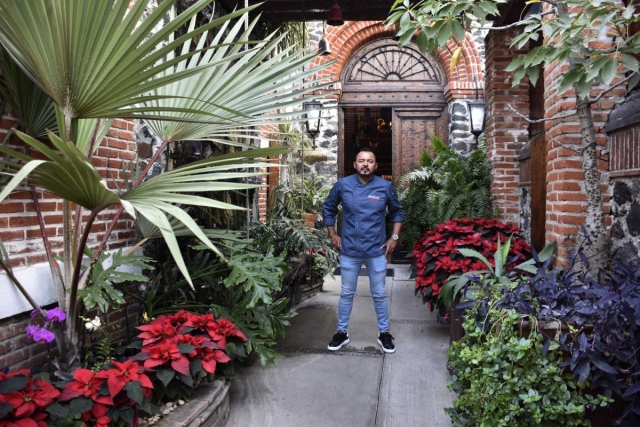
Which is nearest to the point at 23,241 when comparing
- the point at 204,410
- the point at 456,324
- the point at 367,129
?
the point at 204,410

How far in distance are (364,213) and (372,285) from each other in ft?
1.90

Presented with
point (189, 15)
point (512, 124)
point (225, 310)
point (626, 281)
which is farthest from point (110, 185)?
point (512, 124)

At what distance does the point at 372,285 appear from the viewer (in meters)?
4.00

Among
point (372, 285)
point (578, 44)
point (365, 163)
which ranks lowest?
point (372, 285)

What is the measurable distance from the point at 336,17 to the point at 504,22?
5.82 feet

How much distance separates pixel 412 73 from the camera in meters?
8.36

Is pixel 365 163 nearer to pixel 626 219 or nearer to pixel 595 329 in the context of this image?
pixel 626 219

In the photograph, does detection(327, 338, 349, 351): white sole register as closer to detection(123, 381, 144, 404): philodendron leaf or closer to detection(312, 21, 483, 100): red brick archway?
detection(123, 381, 144, 404): philodendron leaf

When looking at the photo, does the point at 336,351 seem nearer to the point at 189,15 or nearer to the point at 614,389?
the point at 614,389

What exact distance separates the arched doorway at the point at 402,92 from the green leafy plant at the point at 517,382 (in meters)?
6.22

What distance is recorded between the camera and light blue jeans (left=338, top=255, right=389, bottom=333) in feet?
12.9

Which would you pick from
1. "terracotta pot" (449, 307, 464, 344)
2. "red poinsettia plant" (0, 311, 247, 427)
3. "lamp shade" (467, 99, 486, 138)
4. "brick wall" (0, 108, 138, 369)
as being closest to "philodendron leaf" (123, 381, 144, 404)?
"red poinsettia plant" (0, 311, 247, 427)

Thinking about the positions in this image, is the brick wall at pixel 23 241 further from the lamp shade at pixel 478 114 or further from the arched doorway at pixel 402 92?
the arched doorway at pixel 402 92

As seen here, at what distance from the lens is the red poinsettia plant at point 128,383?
1.84m
